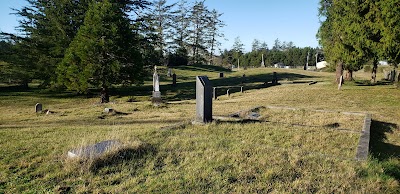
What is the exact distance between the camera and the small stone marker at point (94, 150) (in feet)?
15.7

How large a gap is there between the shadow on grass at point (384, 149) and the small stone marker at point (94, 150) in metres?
4.57

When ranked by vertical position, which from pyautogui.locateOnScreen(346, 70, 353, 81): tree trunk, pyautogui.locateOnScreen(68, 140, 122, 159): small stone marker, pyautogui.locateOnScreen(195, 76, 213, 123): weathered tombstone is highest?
pyautogui.locateOnScreen(346, 70, 353, 81): tree trunk

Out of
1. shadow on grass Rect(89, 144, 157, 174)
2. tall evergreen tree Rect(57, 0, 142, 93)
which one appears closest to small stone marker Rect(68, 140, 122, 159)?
shadow on grass Rect(89, 144, 157, 174)

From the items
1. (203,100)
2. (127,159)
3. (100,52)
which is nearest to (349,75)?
(100,52)

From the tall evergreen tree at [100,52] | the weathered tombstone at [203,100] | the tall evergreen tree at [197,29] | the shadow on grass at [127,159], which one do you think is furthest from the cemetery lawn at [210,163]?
the tall evergreen tree at [197,29]

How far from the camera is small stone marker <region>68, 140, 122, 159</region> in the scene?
188 inches

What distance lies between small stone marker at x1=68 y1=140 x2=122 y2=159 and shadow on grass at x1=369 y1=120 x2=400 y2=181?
15.0 ft

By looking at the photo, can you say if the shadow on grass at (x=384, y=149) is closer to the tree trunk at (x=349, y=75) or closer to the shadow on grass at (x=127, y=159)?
the shadow on grass at (x=127, y=159)

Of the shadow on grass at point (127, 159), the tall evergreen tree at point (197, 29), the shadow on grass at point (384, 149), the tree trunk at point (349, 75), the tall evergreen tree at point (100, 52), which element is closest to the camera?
the shadow on grass at point (127, 159)

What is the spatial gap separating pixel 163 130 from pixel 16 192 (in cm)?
408

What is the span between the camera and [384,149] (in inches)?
292

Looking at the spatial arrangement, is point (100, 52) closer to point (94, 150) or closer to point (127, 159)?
point (94, 150)

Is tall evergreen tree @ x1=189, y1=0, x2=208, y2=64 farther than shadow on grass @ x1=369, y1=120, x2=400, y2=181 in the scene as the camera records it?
Yes

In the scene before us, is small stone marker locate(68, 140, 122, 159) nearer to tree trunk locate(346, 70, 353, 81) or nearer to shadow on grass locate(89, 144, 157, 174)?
shadow on grass locate(89, 144, 157, 174)
